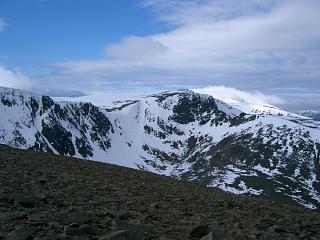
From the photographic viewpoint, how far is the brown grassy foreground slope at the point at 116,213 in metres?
9.80

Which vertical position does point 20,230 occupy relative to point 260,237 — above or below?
above

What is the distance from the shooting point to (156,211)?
1359cm

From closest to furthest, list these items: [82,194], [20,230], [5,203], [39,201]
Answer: [20,230], [5,203], [39,201], [82,194]

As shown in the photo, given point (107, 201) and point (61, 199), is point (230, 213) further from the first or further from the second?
point (61, 199)

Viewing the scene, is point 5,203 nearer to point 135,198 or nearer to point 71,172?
point 135,198

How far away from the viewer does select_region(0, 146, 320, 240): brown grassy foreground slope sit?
9.80 m

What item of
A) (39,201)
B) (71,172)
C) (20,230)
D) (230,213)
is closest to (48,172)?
(71,172)

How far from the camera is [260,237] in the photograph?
36.0 feet

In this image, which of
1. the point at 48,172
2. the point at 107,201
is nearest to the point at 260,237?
the point at 107,201

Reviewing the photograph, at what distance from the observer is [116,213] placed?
12031 mm

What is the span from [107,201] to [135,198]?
5.30 feet

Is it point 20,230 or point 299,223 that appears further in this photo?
point 299,223

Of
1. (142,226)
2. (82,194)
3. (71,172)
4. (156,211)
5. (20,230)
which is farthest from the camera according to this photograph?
(71,172)

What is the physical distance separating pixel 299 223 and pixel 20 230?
29.7 ft
